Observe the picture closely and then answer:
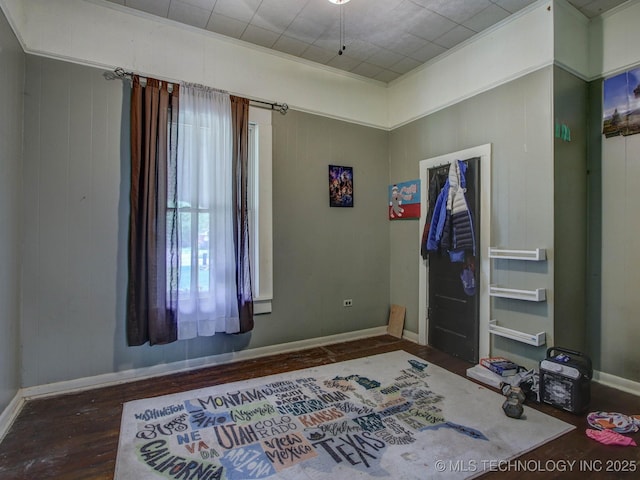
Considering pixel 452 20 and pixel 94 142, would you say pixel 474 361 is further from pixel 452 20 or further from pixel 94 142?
pixel 94 142

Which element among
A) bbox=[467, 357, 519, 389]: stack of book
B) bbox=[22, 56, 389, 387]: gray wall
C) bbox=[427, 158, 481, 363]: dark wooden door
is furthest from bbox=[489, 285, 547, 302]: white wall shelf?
bbox=[22, 56, 389, 387]: gray wall

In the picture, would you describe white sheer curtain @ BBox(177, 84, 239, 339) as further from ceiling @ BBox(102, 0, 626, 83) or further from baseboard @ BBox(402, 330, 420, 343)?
baseboard @ BBox(402, 330, 420, 343)

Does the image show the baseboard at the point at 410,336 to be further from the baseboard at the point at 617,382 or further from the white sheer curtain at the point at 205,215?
the white sheer curtain at the point at 205,215

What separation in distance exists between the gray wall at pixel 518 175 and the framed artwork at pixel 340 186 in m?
1.06

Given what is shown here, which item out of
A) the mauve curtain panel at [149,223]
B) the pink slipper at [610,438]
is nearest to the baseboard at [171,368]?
the mauve curtain panel at [149,223]

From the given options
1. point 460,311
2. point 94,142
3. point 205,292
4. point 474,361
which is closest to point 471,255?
point 460,311

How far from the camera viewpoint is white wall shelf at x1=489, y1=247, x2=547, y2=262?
258cm

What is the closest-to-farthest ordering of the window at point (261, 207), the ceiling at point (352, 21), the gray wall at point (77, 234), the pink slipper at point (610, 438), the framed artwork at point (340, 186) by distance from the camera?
the pink slipper at point (610, 438) → the gray wall at point (77, 234) → the ceiling at point (352, 21) → the window at point (261, 207) → the framed artwork at point (340, 186)

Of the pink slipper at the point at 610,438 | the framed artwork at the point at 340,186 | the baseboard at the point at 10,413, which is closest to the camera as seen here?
the pink slipper at the point at 610,438

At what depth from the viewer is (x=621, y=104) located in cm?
264

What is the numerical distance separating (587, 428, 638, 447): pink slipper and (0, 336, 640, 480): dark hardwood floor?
30 millimetres

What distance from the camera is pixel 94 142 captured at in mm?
2605

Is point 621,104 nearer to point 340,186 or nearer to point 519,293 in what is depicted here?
point 519,293

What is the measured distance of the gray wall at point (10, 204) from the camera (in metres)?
2.04
